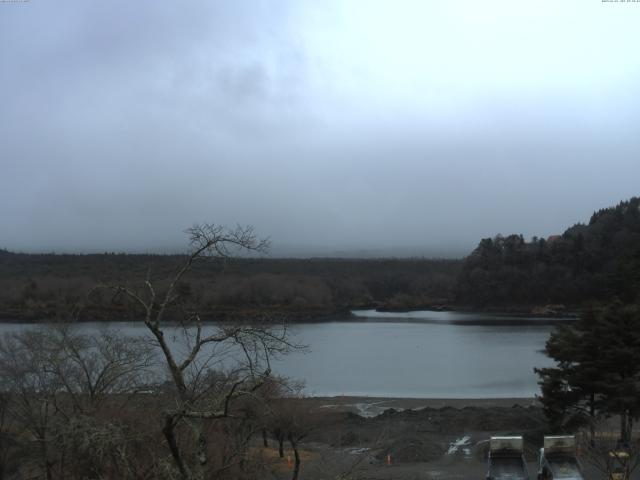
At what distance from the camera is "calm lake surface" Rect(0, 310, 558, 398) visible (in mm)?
32800

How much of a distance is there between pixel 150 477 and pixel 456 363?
3743cm

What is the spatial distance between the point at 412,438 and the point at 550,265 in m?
65.4

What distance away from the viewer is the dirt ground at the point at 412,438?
15.8 metres

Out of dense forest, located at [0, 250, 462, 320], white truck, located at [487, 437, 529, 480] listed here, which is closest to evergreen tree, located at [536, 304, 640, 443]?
white truck, located at [487, 437, 529, 480]

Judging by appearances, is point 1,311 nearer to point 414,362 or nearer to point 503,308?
point 414,362

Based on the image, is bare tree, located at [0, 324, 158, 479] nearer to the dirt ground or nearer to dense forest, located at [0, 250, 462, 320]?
the dirt ground

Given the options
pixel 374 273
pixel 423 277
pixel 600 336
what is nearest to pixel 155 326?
pixel 600 336

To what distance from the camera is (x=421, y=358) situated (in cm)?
4384

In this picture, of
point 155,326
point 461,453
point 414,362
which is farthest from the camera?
point 414,362

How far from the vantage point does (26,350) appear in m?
15.0

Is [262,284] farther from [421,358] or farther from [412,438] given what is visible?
[412,438]

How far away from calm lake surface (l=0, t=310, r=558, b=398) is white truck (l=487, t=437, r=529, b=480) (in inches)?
269

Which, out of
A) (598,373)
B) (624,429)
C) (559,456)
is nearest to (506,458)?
(559,456)

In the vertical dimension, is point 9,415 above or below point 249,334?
below
